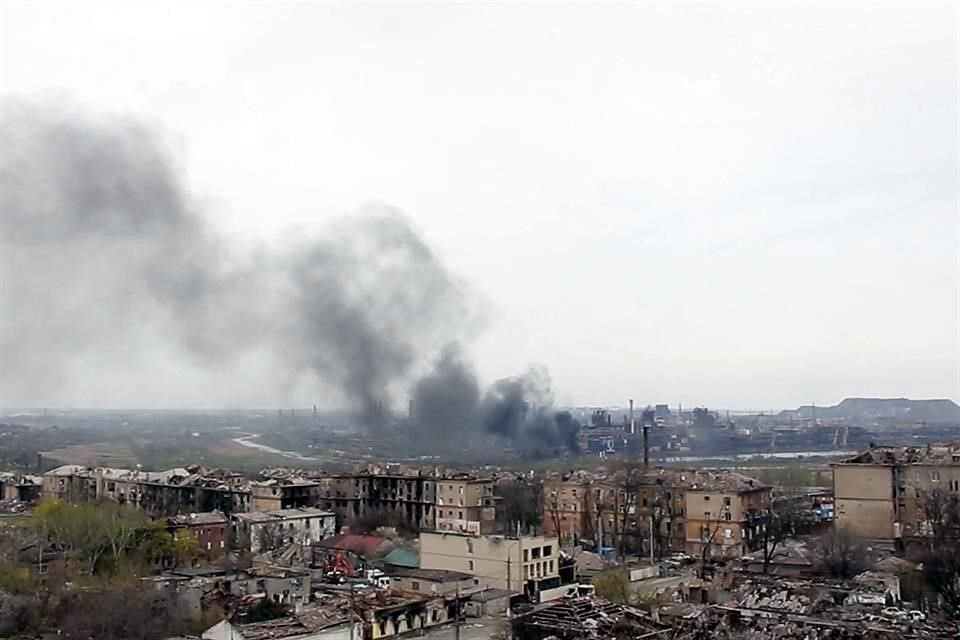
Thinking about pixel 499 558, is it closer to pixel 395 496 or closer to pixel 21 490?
pixel 395 496

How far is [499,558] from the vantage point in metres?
15.4

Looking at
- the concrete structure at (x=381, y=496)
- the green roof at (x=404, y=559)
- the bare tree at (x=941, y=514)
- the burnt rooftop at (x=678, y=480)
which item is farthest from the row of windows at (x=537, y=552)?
the concrete structure at (x=381, y=496)

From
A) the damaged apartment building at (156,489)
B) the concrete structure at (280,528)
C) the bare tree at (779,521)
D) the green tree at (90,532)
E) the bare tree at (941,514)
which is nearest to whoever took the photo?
the green tree at (90,532)

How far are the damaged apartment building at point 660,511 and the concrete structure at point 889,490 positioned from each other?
5.67 ft

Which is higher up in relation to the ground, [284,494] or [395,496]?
[284,494]

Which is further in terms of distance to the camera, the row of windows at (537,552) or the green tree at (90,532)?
the green tree at (90,532)

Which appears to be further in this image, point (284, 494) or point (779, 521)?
point (284, 494)

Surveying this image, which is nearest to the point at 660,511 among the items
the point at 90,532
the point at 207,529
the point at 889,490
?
the point at 889,490

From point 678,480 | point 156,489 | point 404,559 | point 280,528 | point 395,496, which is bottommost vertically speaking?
point 404,559

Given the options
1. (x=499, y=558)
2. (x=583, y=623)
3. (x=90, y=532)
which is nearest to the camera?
(x=583, y=623)

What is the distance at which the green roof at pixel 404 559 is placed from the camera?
1680 cm

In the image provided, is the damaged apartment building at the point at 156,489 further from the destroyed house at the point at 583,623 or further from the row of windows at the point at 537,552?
the destroyed house at the point at 583,623

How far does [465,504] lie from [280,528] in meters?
4.35

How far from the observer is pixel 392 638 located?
12508 mm
